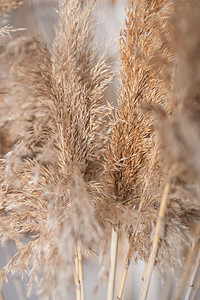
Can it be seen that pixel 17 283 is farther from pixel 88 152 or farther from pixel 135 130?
pixel 135 130

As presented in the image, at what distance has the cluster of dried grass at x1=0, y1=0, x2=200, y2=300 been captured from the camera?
2.07 feet

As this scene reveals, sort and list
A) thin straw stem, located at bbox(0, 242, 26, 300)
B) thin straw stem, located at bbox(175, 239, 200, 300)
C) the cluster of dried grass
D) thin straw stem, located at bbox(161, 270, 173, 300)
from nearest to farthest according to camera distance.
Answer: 1. the cluster of dried grass
2. thin straw stem, located at bbox(175, 239, 200, 300)
3. thin straw stem, located at bbox(161, 270, 173, 300)
4. thin straw stem, located at bbox(0, 242, 26, 300)

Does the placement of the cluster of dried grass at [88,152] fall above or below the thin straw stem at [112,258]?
above

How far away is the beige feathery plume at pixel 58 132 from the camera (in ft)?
2.09

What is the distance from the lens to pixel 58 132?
70 centimetres

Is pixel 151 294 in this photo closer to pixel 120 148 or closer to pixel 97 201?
pixel 97 201

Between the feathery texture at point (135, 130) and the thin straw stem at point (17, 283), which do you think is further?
the thin straw stem at point (17, 283)

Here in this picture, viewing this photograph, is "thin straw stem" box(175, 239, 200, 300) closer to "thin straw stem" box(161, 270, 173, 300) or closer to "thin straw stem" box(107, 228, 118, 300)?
"thin straw stem" box(161, 270, 173, 300)

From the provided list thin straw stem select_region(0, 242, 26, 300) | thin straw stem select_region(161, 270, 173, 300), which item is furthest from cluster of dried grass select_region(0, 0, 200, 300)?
thin straw stem select_region(0, 242, 26, 300)

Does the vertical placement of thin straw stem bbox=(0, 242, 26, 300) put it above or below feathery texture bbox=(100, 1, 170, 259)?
below

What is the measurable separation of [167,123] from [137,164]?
0.32 m

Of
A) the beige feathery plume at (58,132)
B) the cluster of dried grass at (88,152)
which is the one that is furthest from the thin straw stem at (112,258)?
the beige feathery plume at (58,132)

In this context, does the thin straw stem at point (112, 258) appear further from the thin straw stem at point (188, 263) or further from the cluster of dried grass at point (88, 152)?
the thin straw stem at point (188, 263)

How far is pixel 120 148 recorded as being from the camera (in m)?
0.73
